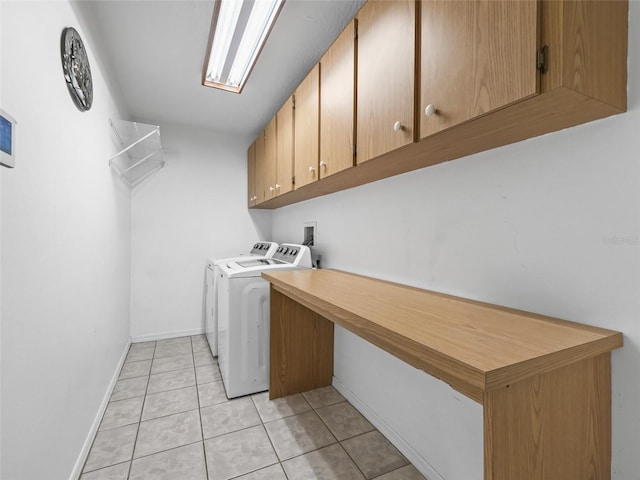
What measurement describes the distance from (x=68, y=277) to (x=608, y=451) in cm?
202

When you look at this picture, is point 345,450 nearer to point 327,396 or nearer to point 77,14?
point 327,396

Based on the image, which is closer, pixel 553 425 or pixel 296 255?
pixel 553 425

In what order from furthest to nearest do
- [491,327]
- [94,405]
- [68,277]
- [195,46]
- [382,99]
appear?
[195,46]
[94,405]
[68,277]
[382,99]
[491,327]

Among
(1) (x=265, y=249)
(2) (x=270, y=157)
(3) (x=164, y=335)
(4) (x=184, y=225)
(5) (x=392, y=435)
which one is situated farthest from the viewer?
(4) (x=184, y=225)

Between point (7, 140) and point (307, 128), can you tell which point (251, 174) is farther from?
point (7, 140)

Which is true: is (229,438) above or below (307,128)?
below

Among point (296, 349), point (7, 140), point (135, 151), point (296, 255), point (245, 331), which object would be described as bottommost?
point (296, 349)

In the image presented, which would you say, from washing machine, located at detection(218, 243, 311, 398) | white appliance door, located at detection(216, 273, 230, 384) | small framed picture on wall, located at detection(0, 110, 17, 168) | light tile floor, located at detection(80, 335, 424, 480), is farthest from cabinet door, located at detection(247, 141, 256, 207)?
small framed picture on wall, located at detection(0, 110, 17, 168)

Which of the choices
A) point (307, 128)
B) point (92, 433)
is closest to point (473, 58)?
point (307, 128)

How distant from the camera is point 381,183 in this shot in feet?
5.48

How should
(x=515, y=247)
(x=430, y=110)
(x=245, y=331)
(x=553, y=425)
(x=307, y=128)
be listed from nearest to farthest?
(x=553, y=425), (x=430, y=110), (x=515, y=247), (x=307, y=128), (x=245, y=331)

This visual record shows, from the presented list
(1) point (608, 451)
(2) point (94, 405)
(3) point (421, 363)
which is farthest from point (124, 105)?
(1) point (608, 451)

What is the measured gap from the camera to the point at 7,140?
802 millimetres

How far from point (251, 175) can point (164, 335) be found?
2.03 m
